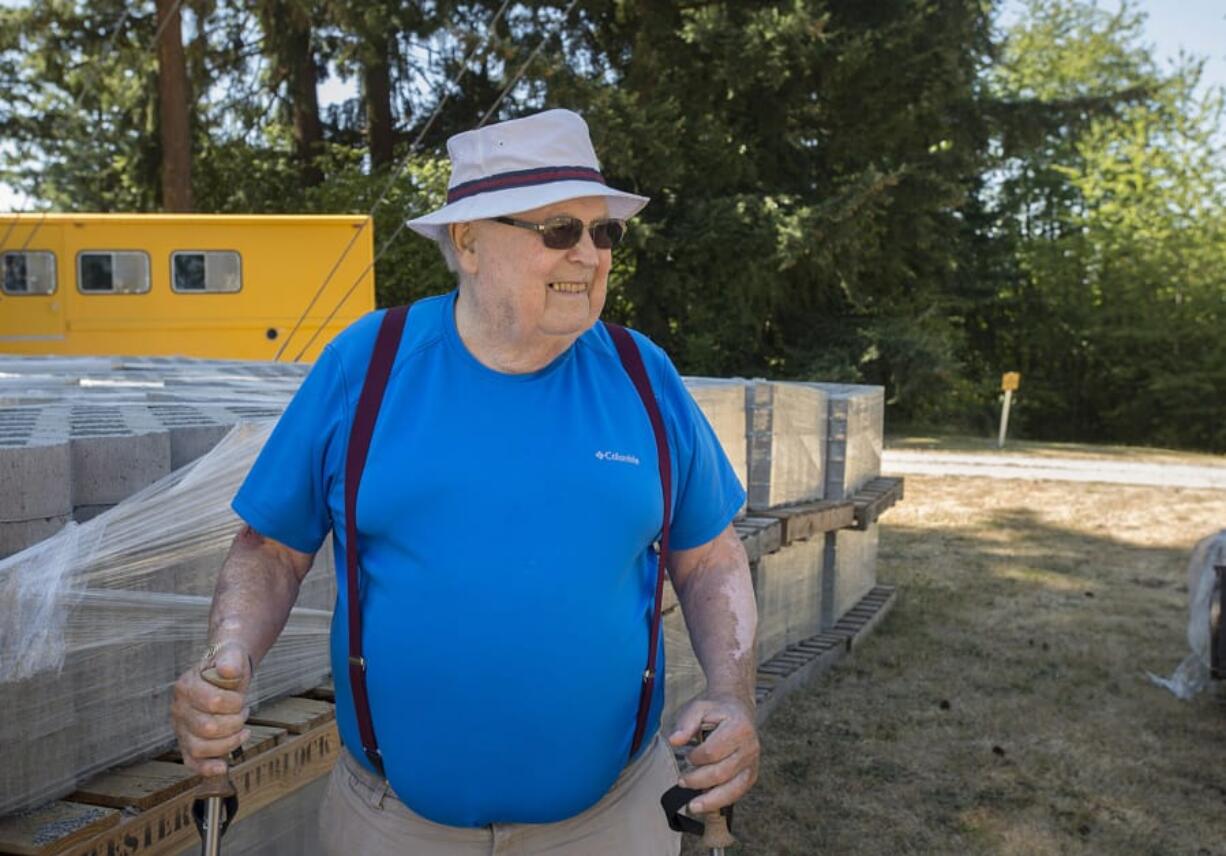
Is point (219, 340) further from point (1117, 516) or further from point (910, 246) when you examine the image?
point (910, 246)

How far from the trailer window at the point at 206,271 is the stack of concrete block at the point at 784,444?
900 centimetres

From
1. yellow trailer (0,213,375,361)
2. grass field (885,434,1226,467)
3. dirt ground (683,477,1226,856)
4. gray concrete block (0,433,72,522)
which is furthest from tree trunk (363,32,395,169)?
gray concrete block (0,433,72,522)

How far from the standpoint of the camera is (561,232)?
2.10m

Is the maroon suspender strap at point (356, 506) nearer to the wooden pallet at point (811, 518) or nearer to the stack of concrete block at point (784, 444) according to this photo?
the stack of concrete block at point (784, 444)

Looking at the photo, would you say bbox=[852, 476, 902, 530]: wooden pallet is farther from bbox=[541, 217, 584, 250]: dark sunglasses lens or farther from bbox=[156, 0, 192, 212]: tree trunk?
bbox=[156, 0, 192, 212]: tree trunk

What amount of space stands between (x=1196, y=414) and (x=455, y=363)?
2890 centimetres

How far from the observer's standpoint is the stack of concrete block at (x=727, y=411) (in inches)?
205

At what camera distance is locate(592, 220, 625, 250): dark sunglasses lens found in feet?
7.08

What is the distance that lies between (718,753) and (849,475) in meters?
5.48

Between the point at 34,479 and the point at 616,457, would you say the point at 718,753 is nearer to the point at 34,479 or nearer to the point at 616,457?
the point at 616,457

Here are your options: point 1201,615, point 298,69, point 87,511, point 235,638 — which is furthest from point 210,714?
point 298,69

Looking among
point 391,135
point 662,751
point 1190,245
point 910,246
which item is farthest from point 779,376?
point 662,751

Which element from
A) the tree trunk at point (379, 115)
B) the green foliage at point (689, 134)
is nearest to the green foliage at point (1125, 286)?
the green foliage at point (689, 134)

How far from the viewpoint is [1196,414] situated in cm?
2786
